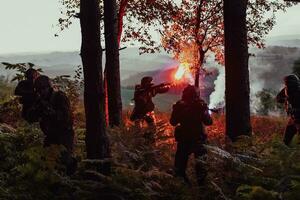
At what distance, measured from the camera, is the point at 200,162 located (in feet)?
33.1

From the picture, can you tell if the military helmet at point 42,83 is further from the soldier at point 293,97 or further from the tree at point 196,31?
the tree at point 196,31

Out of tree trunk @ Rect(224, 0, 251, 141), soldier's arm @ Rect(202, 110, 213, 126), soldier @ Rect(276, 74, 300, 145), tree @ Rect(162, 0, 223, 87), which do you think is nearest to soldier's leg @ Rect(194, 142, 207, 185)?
soldier's arm @ Rect(202, 110, 213, 126)

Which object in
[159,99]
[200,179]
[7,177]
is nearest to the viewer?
[7,177]

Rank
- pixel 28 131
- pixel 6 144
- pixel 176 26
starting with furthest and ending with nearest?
pixel 176 26
pixel 28 131
pixel 6 144

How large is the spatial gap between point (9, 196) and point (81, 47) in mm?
2552

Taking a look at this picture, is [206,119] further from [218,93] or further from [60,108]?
[218,93]

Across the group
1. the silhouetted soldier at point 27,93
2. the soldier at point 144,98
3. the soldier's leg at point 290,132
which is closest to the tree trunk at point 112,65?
the soldier at point 144,98

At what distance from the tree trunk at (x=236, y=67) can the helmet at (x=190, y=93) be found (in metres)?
1.59

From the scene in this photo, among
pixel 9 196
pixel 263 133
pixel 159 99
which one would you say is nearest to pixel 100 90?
pixel 9 196

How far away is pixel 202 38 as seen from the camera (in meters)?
32.1

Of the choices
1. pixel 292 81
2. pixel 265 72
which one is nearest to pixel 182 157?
pixel 292 81

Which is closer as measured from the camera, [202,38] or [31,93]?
[31,93]

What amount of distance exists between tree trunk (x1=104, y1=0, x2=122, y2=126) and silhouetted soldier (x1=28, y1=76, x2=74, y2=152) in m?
6.01

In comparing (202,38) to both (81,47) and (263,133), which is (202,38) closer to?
(263,133)
